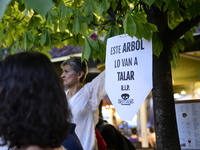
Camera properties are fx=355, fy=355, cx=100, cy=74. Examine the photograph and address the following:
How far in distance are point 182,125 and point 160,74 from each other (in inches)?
42.7

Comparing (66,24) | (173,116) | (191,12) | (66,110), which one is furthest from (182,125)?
(66,110)

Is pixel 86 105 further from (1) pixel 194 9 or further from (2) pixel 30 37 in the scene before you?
(1) pixel 194 9

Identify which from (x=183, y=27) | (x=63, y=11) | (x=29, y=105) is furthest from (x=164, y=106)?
(x=29, y=105)

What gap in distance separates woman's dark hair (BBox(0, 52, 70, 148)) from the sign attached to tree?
1.33 meters

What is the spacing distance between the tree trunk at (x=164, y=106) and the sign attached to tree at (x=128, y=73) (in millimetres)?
488

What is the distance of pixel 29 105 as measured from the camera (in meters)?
1.48

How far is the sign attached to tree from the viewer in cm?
282

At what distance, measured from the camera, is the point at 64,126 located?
62.8 inches

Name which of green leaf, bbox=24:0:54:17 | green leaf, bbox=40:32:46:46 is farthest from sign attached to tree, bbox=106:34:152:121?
green leaf, bbox=24:0:54:17

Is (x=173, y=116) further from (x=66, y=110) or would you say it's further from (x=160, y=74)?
(x=66, y=110)

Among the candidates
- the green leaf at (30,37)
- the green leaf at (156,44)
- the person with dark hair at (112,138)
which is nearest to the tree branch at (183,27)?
the green leaf at (156,44)

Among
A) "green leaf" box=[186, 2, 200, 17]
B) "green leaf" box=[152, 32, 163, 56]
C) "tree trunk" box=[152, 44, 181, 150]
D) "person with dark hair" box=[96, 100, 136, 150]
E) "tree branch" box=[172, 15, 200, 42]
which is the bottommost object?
"person with dark hair" box=[96, 100, 136, 150]

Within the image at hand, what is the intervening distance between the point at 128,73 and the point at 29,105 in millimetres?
1540

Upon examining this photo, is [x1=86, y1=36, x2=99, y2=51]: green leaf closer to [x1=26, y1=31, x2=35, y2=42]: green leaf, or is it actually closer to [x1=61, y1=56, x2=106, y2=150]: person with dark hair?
[x1=61, y1=56, x2=106, y2=150]: person with dark hair
